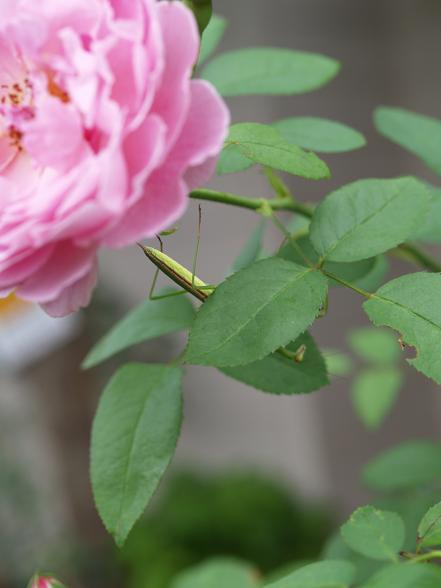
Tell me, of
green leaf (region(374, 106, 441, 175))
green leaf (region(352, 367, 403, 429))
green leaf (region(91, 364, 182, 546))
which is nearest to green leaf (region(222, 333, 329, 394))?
green leaf (region(91, 364, 182, 546))

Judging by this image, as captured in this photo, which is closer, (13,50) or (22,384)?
(13,50)

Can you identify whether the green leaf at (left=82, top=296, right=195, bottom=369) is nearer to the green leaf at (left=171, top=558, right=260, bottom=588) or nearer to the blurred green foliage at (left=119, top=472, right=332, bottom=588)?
the green leaf at (left=171, top=558, right=260, bottom=588)

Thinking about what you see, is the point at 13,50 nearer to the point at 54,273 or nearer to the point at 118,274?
the point at 54,273

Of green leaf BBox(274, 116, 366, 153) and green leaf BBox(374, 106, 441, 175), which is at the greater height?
green leaf BBox(274, 116, 366, 153)

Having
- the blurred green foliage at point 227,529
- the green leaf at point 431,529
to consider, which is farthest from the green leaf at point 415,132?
the blurred green foliage at point 227,529

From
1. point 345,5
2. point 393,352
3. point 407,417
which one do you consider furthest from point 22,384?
point 393,352

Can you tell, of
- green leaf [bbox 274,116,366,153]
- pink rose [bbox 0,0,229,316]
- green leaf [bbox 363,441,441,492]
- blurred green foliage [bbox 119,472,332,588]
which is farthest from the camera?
blurred green foliage [bbox 119,472,332,588]

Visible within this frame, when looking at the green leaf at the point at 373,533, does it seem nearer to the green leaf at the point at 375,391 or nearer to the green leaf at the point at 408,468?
the green leaf at the point at 408,468

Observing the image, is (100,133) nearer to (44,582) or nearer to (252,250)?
(44,582)
